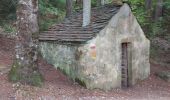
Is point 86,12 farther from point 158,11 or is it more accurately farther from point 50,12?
point 158,11

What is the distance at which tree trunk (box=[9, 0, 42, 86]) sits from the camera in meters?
11.3

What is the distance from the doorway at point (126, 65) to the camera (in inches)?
609

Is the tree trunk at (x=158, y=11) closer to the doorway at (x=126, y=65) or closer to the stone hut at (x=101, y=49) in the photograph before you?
the stone hut at (x=101, y=49)

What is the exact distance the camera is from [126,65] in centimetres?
1561

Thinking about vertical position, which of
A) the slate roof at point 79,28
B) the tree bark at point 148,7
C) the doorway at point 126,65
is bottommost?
the doorway at point 126,65

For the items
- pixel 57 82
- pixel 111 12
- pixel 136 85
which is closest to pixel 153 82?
pixel 136 85

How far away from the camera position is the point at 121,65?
15.3 meters

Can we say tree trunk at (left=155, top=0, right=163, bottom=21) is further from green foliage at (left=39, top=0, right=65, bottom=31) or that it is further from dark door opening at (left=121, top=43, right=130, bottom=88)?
dark door opening at (left=121, top=43, right=130, bottom=88)

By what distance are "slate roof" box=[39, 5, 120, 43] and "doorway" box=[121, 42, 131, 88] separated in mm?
1634

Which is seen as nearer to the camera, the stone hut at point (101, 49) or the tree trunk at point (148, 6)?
the stone hut at point (101, 49)

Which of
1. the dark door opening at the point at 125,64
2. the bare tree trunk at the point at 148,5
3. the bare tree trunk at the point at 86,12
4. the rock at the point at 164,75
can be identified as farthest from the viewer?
the bare tree trunk at the point at 148,5

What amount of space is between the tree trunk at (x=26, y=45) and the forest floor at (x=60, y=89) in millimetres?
375

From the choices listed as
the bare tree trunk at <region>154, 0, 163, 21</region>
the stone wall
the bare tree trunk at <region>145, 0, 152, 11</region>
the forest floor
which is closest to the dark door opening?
the forest floor

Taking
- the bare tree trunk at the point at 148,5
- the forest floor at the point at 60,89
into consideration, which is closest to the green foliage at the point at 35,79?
the forest floor at the point at 60,89
